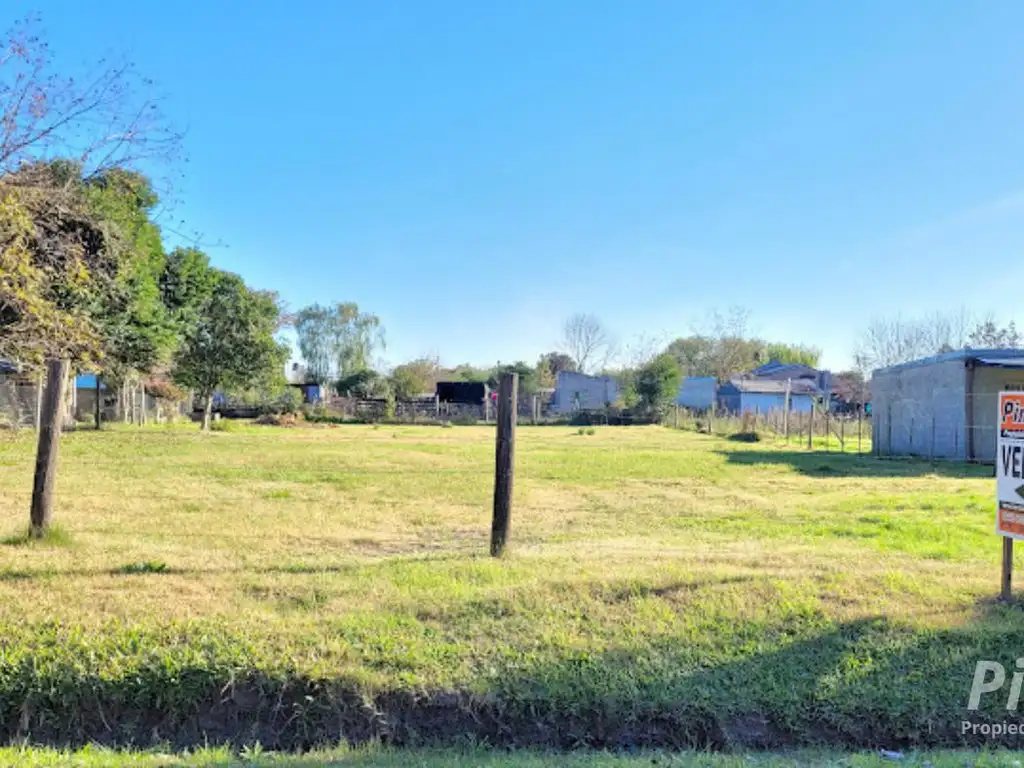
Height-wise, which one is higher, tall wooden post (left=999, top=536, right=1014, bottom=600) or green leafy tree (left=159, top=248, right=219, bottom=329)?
green leafy tree (left=159, top=248, right=219, bottom=329)

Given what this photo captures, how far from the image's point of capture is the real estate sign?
479 centimetres

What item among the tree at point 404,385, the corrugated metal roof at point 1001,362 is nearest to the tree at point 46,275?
the corrugated metal roof at point 1001,362

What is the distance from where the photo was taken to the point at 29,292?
5309 mm

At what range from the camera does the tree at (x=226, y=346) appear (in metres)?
29.3

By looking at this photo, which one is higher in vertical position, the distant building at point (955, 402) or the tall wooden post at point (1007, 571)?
the distant building at point (955, 402)

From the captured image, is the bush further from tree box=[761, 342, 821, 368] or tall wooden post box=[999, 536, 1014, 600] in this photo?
tree box=[761, 342, 821, 368]

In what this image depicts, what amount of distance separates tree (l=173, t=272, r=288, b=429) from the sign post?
2867 cm

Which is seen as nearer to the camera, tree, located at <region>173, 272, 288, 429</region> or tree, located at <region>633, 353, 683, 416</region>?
tree, located at <region>173, 272, 288, 429</region>

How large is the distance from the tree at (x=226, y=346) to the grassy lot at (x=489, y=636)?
74.2 feet

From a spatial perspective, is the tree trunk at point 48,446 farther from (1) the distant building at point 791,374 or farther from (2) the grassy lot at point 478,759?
(1) the distant building at point 791,374

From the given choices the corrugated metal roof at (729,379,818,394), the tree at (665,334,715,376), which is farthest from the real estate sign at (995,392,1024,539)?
the tree at (665,334,715,376)

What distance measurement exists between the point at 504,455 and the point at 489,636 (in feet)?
6.62

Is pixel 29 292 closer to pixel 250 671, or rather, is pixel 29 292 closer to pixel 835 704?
pixel 250 671

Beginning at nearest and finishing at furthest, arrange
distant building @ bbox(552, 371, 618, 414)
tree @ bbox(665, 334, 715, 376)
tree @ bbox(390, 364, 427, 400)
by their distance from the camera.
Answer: tree @ bbox(390, 364, 427, 400) → distant building @ bbox(552, 371, 618, 414) → tree @ bbox(665, 334, 715, 376)
